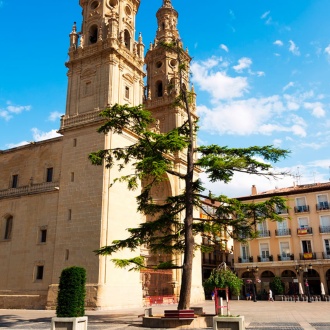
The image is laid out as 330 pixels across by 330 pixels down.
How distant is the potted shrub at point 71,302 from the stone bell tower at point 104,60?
15.8m

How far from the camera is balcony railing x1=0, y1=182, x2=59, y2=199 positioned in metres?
27.5

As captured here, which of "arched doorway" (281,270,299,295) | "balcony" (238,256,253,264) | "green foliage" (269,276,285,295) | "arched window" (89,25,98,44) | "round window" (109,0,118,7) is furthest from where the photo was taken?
"balcony" (238,256,253,264)

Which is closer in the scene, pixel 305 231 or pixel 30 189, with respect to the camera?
pixel 30 189

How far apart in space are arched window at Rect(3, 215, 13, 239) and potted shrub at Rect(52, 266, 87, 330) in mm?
18185

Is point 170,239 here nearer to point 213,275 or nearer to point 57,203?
point 213,275

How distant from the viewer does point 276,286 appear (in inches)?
1439

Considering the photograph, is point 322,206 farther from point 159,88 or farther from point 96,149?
point 96,149

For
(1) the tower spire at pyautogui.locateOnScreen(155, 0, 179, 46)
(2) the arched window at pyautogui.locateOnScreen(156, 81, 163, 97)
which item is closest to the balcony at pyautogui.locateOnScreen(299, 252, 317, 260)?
(2) the arched window at pyautogui.locateOnScreen(156, 81, 163, 97)

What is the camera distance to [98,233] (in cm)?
2370

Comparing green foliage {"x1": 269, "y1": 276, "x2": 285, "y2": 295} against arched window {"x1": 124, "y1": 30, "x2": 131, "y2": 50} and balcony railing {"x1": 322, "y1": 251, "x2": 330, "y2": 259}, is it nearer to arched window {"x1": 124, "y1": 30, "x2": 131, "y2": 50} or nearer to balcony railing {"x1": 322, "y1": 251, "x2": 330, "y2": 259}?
balcony railing {"x1": 322, "y1": 251, "x2": 330, "y2": 259}

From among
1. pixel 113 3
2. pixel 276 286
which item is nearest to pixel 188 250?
pixel 113 3

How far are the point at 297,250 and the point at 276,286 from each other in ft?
Answer: 15.3

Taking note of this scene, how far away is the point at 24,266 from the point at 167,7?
114 feet

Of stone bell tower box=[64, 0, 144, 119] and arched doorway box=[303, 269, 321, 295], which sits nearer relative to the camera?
stone bell tower box=[64, 0, 144, 119]
